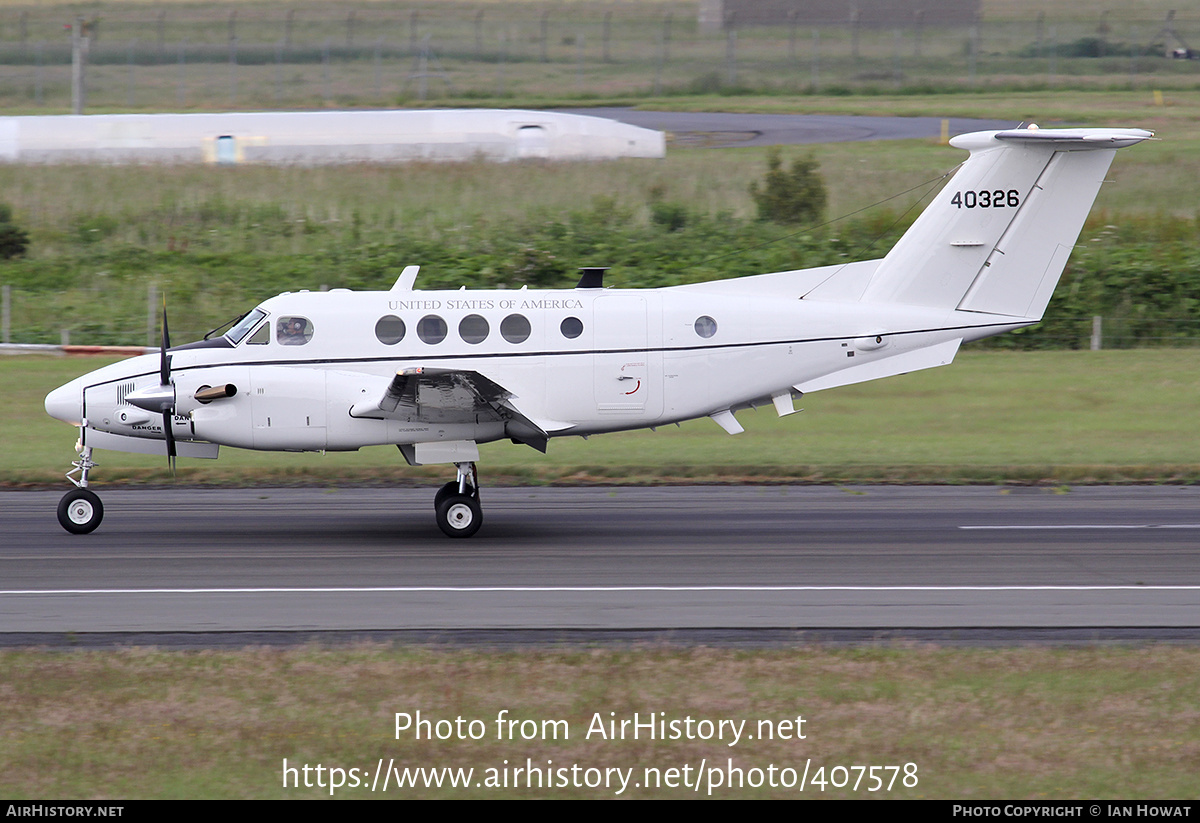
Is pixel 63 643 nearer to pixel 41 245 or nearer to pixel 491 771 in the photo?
pixel 491 771

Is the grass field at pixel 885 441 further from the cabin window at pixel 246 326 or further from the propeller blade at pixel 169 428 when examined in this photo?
the cabin window at pixel 246 326

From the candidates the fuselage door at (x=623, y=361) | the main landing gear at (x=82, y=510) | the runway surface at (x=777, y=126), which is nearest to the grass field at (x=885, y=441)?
the main landing gear at (x=82, y=510)

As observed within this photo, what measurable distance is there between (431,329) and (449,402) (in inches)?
37.1

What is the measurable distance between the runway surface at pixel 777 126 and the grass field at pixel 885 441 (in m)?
18.1

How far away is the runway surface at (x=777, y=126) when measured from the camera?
4338 centimetres

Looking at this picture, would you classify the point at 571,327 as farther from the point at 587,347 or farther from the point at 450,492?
the point at 450,492

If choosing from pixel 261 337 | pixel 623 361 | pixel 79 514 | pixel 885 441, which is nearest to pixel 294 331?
pixel 261 337

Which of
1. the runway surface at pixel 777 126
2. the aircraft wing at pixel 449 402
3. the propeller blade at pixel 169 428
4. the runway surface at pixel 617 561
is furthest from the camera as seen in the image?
the runway surface at pixel 777 126

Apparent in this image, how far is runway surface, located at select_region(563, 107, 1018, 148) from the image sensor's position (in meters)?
43.4

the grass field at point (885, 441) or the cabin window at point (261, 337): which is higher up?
the cabin window at point (261, 337)

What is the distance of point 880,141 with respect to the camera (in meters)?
43.2

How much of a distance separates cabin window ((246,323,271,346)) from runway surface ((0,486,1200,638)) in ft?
7.27

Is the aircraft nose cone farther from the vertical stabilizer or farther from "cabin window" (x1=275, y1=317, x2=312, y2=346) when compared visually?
the vertical stabilizer

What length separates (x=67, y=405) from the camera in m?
14.4
